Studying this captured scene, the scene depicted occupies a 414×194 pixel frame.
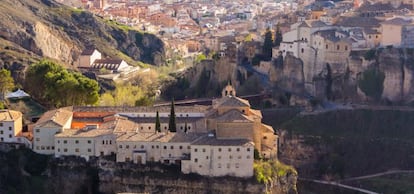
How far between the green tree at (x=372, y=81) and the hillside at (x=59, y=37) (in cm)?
3078

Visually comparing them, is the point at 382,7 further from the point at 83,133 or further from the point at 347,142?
the point at 83,133

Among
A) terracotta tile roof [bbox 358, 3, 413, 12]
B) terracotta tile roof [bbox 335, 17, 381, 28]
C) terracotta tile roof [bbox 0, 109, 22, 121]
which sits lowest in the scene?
terracotta tile roof [bbox 0, 109, 22, 121]

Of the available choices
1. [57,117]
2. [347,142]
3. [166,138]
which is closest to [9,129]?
[57,117]

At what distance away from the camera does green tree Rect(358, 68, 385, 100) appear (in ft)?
173

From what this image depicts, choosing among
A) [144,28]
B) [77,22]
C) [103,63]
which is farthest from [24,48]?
[144,28]

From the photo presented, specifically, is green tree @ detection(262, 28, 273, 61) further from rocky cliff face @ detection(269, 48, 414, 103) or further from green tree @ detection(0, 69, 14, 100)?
green tree @ detection(0, 69, 14, 100)

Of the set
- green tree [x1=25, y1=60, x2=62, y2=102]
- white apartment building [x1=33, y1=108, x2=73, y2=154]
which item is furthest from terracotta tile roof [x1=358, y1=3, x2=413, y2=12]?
white apartment building [x1=33, y1=108, x2=73, y2=154]

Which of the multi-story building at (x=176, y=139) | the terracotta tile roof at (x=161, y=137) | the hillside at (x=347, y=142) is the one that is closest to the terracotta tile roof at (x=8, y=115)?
the multi-story building at (x=176, y=139)

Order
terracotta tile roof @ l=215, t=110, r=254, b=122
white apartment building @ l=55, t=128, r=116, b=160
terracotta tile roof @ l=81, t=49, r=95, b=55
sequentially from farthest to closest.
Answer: terracotta tile roof @ l=81, t=49, r=95, b=55 < white apartment building @ l=55, t=128, r=116, b=160 < terracotta tile roof @ l=215, t=110, r=254, b=122

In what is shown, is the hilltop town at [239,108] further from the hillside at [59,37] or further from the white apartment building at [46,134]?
the hillside at [59,37]

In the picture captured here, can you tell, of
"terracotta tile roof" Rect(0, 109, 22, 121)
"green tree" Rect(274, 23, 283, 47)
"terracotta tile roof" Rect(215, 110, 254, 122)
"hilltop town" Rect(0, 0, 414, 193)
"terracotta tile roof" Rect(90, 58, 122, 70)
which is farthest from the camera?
"terracotta tile roof" Rect(90, 58, 122, 70)

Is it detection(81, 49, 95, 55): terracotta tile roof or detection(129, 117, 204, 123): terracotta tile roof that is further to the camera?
detection(81, 49, 95, 55): terracotta tile roof

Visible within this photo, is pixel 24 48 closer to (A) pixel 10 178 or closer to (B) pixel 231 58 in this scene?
(B) pixel 231 58

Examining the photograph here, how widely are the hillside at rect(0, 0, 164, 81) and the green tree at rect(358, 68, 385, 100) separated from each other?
A: 101 ft
